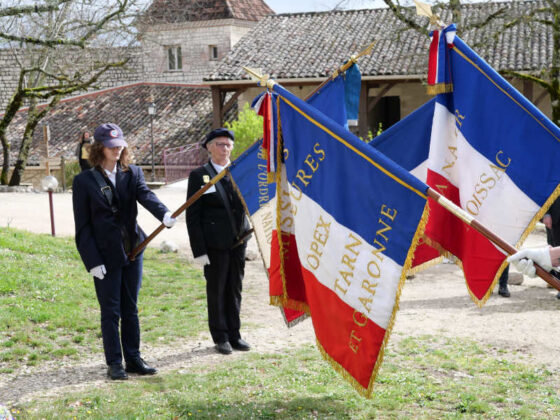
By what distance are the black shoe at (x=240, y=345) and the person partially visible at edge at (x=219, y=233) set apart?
0.01 meters

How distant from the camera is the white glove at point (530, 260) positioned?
368 cm

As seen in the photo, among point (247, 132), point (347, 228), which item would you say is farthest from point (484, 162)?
point (247, 132)

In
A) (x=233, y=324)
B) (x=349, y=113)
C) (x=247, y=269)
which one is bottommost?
(x=247, y=269)

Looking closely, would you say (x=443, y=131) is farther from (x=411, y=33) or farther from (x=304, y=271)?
Result: (x=411, y=33)

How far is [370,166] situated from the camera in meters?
4.19

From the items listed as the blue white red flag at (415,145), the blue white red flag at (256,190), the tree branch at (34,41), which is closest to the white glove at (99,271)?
the blue white red flag at (256,190)

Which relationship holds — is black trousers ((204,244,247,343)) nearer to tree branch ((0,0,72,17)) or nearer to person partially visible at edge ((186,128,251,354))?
person partially visible at edge ((186,128,251,354))

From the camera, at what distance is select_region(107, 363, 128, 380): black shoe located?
18.9 ft

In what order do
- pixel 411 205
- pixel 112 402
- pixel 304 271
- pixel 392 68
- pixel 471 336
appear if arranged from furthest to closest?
pixel 392 68 < pixel 471 336 < pixel 112 402 < pixel 304 271 < pixel 411 205

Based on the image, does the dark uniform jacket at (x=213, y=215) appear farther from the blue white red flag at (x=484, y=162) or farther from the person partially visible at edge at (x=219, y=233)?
the blue white red flag at (x=484, y=162)

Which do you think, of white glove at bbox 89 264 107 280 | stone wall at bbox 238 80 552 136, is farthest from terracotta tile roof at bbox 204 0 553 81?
white glove at bbox 89 264 107 280

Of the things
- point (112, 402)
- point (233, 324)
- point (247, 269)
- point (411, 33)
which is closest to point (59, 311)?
point (233, 324)

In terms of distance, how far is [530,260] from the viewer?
3.71 metres

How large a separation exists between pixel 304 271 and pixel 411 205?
95 cm
